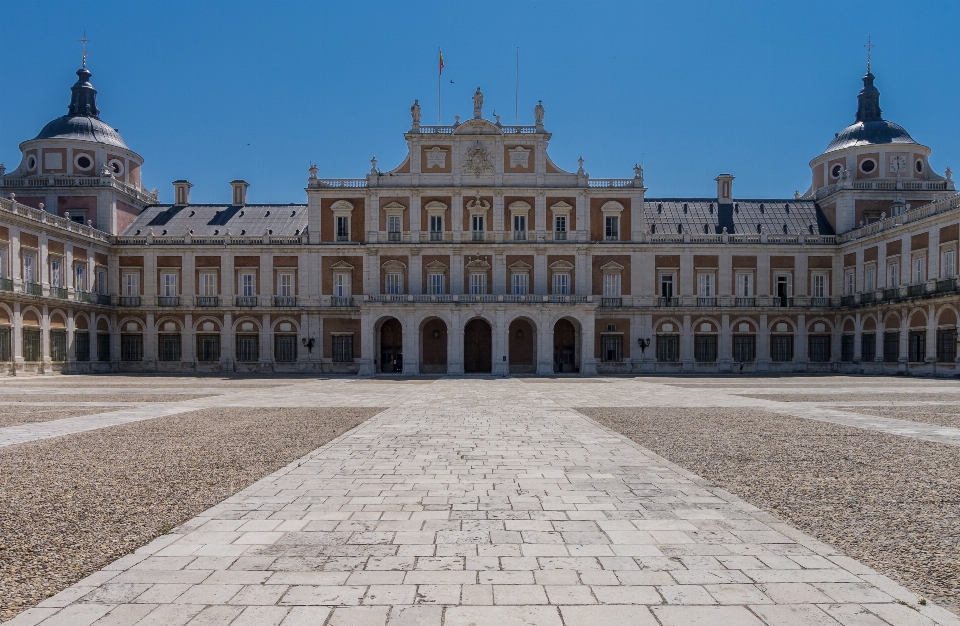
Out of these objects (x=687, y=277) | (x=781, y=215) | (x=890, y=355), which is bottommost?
(x=890, y=355)

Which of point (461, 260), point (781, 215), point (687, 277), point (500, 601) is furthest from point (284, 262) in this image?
point (500, 601)

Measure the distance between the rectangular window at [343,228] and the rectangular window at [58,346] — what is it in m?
17.8

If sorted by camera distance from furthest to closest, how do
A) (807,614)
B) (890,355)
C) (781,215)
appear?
1. (781,215)
2. (890,355)
3. (807,614)

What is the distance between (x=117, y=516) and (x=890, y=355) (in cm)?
4509

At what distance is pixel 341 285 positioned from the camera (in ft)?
161

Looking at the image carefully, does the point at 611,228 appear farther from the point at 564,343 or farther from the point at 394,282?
the point at 394,282

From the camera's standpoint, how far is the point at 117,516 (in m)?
7.42

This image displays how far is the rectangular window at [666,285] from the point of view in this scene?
49156mm

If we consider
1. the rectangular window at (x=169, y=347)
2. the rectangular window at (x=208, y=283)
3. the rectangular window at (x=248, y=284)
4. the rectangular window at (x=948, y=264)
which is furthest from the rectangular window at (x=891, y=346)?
the rectangular window at (x=169, y=347)

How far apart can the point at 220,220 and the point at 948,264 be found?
46.9 m

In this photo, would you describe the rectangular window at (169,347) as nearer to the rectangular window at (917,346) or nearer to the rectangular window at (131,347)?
the rectangular window at (131,347)

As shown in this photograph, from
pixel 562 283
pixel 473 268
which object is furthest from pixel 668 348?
pixel 473 268

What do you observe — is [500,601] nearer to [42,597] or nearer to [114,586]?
[114,586]

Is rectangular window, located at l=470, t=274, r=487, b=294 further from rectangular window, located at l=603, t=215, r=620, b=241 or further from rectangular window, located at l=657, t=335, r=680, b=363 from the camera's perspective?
rectangular window, located at l=657, t=335, r=680, b=363
